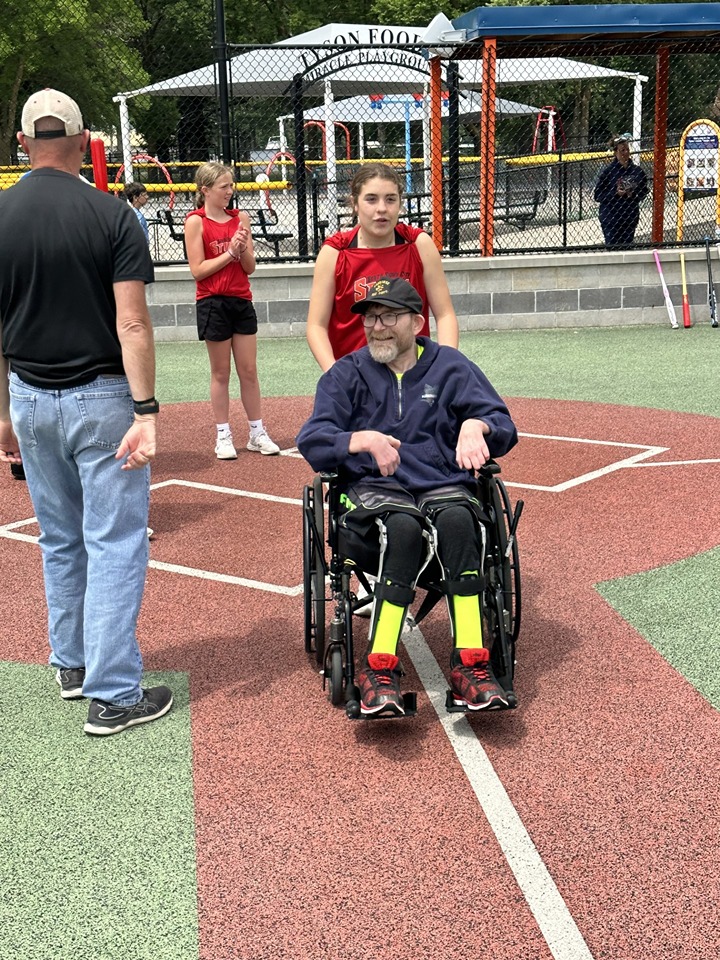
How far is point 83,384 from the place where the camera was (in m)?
3.69

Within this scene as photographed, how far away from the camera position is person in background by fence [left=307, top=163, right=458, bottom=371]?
15.8 feet

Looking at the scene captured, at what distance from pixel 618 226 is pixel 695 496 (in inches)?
344

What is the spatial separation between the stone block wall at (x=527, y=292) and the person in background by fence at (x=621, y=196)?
0.82 m

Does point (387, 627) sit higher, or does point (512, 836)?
point (387, 627)

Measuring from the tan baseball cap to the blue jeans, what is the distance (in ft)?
2.67

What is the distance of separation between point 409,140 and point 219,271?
1932 cm

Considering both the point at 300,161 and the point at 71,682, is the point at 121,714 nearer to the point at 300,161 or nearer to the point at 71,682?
the point at 71,682

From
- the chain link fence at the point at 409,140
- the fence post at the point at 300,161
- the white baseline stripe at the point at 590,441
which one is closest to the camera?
the white baseline stripe at the point at 590,441

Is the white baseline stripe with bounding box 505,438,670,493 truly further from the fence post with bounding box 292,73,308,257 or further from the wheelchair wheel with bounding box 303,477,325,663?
the fence post with bounding box 292,73,308,257

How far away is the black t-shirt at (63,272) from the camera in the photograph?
11.6 feet

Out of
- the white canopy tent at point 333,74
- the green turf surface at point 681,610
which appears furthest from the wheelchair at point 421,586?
the white canopy tent at point 333,74

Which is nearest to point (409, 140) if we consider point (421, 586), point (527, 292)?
point (527, 292)

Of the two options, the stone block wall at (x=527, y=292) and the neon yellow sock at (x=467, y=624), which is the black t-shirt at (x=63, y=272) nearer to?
the neon yellow sock at (x=467, y=624)

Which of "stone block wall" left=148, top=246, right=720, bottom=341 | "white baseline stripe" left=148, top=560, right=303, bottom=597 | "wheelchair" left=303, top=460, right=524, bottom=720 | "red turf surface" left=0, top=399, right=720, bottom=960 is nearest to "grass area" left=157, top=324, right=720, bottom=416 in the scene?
"stone block wall" left=148, top=246, right=720, bottom=341
